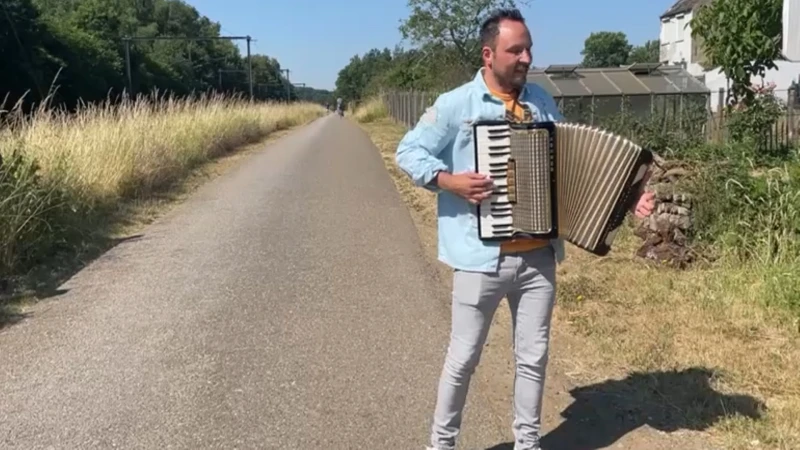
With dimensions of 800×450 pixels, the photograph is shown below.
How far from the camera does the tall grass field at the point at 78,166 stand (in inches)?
305

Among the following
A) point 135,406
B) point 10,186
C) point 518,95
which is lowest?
point 135,406

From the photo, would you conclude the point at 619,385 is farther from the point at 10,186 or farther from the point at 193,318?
the point at 10,186

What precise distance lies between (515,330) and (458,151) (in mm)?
834

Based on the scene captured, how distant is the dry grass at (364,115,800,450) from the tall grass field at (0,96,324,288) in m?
4.59

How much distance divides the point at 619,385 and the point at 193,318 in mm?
3104

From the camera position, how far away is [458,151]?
346 cm

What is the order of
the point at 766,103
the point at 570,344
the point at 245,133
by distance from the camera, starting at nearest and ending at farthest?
the point at 570,344 < the point at 766,103 < the point at 245,133

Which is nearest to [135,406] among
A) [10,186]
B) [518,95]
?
[518,95]

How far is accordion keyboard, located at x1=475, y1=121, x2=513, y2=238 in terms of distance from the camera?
131 inches

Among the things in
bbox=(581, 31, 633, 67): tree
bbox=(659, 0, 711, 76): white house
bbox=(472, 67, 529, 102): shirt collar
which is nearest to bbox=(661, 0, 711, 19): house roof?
Result: bbox=(659, 0, 711, 76): white house

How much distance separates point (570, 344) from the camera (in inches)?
210

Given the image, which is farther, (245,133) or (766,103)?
(245,133)

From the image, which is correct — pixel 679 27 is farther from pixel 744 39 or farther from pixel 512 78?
pixel 512 78

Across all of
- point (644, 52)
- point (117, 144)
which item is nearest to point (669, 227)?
point (117, 144)
